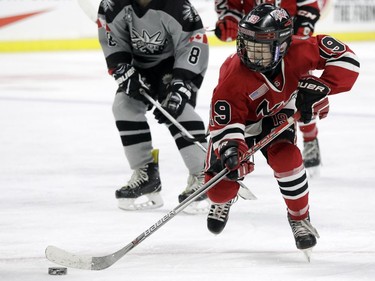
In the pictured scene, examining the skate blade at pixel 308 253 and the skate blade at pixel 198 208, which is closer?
the skate blade at pixel 308 253

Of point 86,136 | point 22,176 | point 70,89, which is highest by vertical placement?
point 22,176

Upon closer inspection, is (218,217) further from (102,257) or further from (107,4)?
(107,4)

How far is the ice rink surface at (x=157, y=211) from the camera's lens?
2.66 m

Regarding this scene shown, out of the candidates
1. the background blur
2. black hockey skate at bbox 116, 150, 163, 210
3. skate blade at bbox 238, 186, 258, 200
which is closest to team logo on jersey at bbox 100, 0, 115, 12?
black hockey skate at bbox 116, 150, 163, 210

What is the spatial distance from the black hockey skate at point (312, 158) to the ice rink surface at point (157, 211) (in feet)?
0.21

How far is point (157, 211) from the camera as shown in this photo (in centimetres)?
352

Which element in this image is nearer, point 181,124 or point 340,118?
point 181,124

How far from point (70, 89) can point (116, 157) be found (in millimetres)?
2461

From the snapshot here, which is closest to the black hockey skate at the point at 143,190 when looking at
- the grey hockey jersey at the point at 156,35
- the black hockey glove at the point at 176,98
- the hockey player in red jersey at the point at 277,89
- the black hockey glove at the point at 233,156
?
the black hockey glove at the point at 176,98

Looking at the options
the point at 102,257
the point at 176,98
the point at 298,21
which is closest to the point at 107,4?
the point at 176,98

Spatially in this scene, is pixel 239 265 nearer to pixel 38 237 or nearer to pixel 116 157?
pixel 38 237

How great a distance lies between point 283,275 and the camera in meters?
2.55

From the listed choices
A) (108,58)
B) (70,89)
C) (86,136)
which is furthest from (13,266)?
(70,89)

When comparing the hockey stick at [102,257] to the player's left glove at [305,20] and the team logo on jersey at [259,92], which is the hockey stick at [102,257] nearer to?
the team logo on jersey at [259,92]
